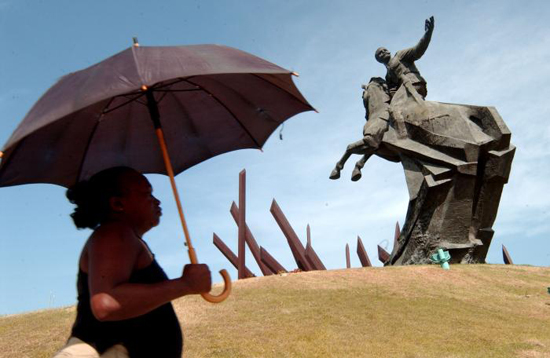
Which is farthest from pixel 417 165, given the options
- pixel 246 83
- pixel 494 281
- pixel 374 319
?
pixel 246 83

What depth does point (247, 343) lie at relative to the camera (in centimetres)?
723

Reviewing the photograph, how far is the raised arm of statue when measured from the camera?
15006 millimetres

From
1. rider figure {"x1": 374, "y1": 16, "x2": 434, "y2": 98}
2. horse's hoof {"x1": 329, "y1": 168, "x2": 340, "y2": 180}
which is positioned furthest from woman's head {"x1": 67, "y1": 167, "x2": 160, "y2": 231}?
rider figure {"x1": 374, "y1": 16, "x2": 434, "y2": 98}

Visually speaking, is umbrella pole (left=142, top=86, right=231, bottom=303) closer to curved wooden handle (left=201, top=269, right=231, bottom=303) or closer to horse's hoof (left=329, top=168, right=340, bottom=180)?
curved wooden handle (left=201, top=269, right=231, bottom=303)

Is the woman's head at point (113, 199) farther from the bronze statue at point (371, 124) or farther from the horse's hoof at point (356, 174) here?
the horse's hoof at point (356, 174)

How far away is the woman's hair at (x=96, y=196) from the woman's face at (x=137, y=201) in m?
0.03

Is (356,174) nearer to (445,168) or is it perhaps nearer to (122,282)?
(445,168)

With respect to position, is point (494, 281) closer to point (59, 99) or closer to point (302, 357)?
point (302, 357)

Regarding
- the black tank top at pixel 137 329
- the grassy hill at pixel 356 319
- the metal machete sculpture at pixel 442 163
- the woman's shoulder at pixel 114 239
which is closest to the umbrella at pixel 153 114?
the black tank top at pixel 137 329

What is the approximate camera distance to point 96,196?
84.0 inches

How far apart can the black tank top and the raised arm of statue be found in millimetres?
14584

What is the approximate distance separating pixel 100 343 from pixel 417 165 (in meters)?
Answer: 14.1

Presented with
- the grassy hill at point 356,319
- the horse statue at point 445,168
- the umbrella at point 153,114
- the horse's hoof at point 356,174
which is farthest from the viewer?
the horse's hoof at point 356,174

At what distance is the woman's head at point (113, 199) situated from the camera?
210 cm
